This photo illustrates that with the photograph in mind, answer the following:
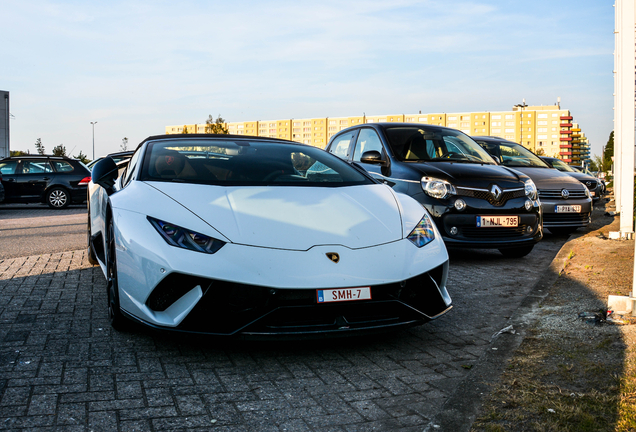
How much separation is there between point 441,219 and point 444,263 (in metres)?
2.87

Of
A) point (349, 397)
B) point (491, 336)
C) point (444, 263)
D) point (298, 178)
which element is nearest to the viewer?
point (349, 397)

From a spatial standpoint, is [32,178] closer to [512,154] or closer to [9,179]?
[9,179]

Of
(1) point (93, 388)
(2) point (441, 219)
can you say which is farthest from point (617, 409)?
(2) point (441, 219)

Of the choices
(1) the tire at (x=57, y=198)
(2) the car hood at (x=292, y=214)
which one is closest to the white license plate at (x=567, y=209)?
(2) the car hood at (x=292, y=214)

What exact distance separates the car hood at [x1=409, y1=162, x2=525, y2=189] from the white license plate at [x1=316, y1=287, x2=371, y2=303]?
11.9 feet

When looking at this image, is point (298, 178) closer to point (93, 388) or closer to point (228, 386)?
point (228, 386)

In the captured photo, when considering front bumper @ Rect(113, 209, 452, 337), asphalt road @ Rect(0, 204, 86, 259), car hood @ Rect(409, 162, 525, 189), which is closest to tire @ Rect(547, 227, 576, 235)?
car hood @ Rect(409, 162, 525, 189)

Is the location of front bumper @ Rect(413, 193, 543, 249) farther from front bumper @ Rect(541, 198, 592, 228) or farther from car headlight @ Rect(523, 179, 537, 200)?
front bumper @ Rect(541, 198, 592, 228)

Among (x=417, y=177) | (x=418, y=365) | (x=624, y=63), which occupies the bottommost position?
(x=418, y=365)

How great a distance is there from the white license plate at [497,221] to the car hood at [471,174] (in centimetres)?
36

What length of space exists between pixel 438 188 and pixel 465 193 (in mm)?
304

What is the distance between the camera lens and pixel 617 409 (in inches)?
92.1

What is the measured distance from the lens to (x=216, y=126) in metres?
66.5

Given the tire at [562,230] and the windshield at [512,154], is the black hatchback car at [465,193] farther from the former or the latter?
the windshield at [512,154]
